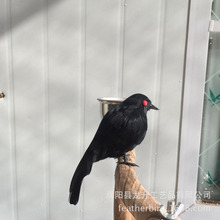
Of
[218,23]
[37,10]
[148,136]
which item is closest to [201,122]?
[148,136]

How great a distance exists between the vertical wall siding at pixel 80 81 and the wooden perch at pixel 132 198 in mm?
283

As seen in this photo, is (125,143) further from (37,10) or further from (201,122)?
(37,10)

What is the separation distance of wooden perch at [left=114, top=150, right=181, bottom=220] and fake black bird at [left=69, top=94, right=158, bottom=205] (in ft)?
0.12

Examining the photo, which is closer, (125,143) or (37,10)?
(125,143)

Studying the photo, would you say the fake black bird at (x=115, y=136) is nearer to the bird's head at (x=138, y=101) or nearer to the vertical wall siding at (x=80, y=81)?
the bird's head at (x=138, y=101)

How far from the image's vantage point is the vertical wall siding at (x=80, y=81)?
0.79 m

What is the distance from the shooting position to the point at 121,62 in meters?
0.81

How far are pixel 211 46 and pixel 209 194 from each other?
53 centimetres

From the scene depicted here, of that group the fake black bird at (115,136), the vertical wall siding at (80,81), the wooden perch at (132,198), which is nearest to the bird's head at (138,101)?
the fake black bird at (115,136)

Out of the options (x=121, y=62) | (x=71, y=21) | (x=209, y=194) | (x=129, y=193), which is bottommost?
(x=209, y=194)

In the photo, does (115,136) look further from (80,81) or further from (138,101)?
(80,81)

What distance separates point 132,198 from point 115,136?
13cm

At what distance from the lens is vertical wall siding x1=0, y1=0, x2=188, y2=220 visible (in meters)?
0.79

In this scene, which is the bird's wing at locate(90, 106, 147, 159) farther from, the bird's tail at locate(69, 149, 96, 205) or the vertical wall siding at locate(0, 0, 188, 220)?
the vertical wall siding at locate(0, 0, 188, 220)
